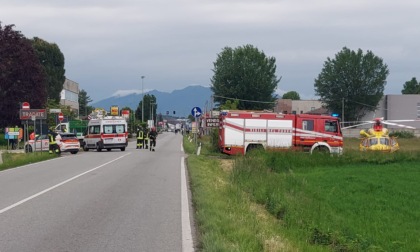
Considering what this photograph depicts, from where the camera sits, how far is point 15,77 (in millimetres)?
56000

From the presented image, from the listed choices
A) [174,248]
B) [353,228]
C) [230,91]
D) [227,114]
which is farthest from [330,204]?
[230,91]

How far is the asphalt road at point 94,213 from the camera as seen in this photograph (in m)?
9.50

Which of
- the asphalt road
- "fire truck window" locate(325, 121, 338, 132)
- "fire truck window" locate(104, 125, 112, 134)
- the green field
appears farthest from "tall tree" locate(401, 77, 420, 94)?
the asphalt road

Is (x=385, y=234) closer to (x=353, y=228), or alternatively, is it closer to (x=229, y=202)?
(x=353, y=228)

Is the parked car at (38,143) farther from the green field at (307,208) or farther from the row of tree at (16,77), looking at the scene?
the green field at (307,208)

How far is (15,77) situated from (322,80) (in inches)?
2168

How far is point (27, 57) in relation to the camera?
184 feet

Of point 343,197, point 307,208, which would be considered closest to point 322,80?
point 343,197

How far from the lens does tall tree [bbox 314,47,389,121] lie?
95.2 meters

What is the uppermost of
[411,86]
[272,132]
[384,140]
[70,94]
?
[411,86]

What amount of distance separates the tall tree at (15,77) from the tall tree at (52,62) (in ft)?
116

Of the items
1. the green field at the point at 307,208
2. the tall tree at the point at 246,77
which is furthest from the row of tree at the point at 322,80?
the green field at the point at 307,208

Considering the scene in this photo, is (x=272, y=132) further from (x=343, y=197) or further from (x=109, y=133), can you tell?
(x=109, y=133)

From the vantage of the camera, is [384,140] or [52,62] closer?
[384,140]
